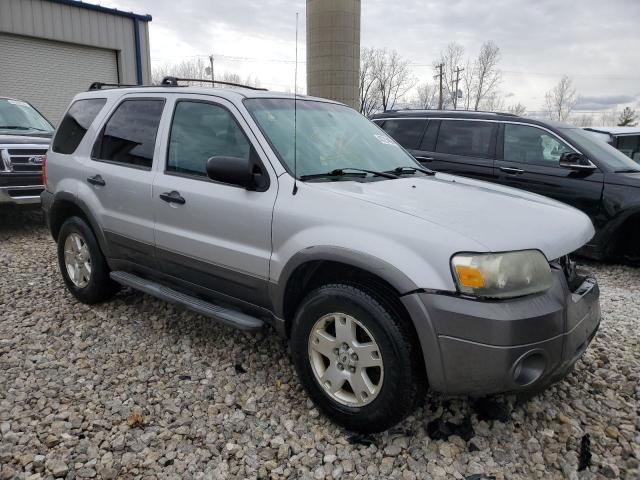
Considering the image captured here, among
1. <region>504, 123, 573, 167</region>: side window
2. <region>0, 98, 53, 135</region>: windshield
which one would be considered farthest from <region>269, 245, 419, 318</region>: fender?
<region>0, 98, 53, 135</region>: windshield

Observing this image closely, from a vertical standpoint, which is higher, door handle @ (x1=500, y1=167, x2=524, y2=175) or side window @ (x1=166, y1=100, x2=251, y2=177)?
side window @ (x1=166, y1=100, x2=251, y2=177)

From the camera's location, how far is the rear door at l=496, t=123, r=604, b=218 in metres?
5.67

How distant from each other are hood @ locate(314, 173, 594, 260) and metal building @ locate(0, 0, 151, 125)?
15.6 metres

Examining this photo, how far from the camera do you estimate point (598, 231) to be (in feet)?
18.4

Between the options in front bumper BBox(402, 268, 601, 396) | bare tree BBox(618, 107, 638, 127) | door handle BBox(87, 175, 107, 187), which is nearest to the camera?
front bumper BBox(402, 268, 601, 396)

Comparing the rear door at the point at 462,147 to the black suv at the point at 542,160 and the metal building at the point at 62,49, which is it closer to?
the black suv at the point at 542,160

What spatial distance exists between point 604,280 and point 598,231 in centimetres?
58

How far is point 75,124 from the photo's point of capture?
431cm

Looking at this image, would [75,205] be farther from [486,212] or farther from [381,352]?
[486,212]

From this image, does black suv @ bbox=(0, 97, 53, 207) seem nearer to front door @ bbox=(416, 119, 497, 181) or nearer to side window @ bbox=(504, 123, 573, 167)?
front door @ bbox=(416, 119, 497, 181)

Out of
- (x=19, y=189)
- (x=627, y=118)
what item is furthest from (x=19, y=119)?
(x=627, y=118)

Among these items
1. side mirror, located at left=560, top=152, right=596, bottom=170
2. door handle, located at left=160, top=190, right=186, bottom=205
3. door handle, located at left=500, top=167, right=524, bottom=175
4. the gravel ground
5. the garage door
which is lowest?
the gravel ground

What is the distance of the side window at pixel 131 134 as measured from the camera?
3.60m

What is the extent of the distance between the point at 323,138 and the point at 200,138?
820 millimetres
